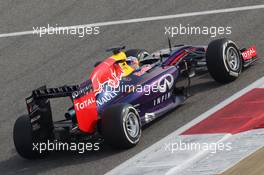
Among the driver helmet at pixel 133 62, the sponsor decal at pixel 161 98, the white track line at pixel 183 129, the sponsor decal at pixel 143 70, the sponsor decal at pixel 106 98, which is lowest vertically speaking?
the white track line at pixel 183 129

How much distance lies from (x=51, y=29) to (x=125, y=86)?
311 inches

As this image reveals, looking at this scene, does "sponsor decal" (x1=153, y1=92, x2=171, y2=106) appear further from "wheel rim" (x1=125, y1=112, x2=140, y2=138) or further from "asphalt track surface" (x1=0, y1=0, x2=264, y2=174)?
"wheel rim" (x1=125, y1=112, x2=140, y2=138)

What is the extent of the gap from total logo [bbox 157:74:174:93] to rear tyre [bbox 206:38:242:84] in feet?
2.83

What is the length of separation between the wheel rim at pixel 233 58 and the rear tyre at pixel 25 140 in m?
3.85

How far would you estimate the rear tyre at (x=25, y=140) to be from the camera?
12.4 metres

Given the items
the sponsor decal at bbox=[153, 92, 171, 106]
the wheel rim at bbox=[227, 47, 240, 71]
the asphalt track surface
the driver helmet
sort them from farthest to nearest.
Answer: the wheel rim at bbox=[227, 47, 240, 71]
the driver helmet
the sponsor decal at bbox=[153, 92, 171, 106]
the asphalt track surface

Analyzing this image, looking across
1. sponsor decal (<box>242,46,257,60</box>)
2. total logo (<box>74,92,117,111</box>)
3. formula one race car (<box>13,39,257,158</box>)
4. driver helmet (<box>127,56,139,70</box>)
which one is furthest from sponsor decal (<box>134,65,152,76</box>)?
sponsor decal (<box>242,46,257,60</box>)

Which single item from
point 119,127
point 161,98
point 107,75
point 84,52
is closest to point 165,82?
point 161,98

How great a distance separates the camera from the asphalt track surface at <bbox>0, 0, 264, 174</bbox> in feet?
41.3

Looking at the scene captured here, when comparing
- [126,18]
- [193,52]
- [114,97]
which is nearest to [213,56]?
[193,52]

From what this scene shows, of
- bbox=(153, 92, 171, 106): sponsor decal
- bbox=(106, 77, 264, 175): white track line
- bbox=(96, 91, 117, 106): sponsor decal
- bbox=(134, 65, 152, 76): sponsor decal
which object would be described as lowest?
bbox=(106, 77, 264, 175): white track line

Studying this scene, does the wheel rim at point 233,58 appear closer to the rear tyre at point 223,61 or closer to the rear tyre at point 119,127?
the rear tyre at point 223,61

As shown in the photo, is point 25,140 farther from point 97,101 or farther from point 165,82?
point 165,82

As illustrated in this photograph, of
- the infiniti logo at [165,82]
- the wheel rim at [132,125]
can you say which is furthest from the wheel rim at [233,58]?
the wheel rim at [132,125]
